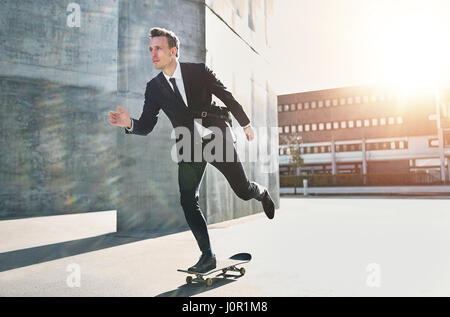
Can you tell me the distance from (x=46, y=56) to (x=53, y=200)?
215 inches

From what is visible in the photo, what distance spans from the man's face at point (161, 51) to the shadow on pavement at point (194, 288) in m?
2.30

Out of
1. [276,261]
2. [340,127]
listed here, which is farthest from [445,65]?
[276,261]

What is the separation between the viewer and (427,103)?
47.6 m

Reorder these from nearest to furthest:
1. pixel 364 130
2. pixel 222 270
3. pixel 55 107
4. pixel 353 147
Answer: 1. pixel 222 270
2. pixel 55 107
3. pixel 364 130
4. pixel 353 147

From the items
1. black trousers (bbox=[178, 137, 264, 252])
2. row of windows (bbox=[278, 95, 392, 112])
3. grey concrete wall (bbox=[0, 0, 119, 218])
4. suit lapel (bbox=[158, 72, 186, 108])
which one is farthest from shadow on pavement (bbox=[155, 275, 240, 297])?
row of windows (bbox=[278, 95, 392, 112])

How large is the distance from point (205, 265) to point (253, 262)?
1.35 metres

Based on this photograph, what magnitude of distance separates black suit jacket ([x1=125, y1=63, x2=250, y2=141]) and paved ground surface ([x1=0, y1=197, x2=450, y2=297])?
1.70 meters

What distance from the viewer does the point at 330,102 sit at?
5584cm

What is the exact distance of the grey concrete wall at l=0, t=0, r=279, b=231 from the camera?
902cm

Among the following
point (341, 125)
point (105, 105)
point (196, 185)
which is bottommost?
point (196, 185)

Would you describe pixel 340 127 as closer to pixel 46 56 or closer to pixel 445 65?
pixel 445 65

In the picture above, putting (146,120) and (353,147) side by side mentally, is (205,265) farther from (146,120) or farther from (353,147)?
(353,147)

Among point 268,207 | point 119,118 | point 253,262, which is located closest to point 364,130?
point 253,262

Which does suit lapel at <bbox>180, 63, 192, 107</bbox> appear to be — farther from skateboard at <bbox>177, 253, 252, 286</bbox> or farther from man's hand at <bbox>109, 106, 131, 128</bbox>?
skateboard at <bbox>177, 253, 252, 286</bbox>
